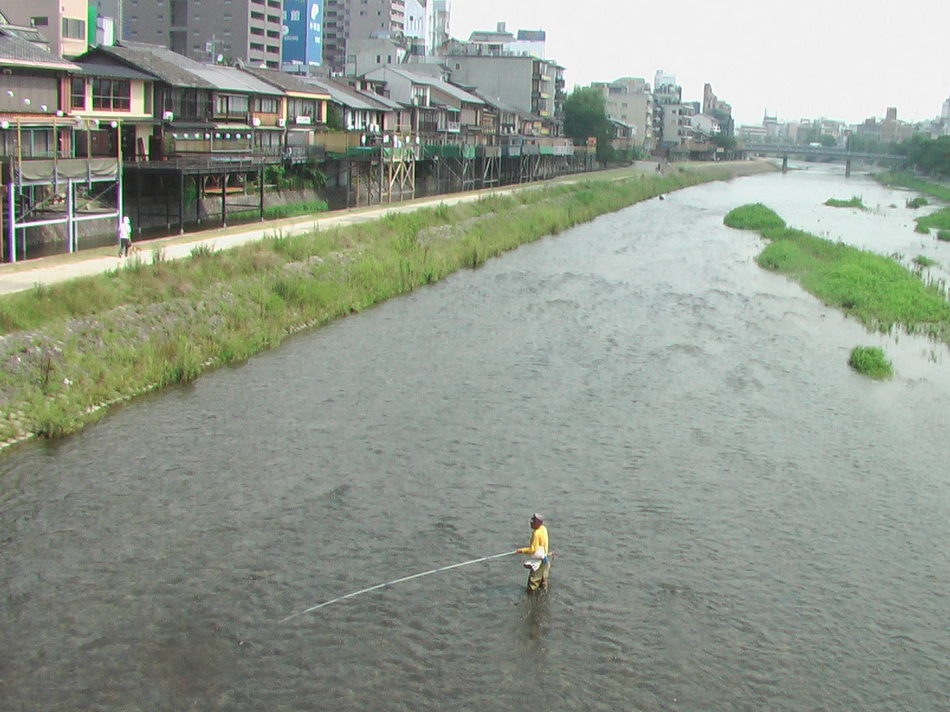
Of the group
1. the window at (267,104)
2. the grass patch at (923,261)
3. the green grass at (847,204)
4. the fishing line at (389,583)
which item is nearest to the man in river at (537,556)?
the fishing line at (389,583)

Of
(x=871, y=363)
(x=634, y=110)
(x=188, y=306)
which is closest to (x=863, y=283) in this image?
(x=871, y=363)

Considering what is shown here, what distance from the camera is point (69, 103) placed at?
3975cm

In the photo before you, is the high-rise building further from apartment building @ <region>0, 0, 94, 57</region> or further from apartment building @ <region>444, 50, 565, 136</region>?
apartment building @ <region>0, 0, 94, 57</region>

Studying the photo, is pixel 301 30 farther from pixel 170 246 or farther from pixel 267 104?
pixel 170 246

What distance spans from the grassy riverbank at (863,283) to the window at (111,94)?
30428 millimetres

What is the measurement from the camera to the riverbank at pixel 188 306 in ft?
71.6

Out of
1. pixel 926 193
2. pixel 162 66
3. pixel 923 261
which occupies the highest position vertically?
pixel 162 66

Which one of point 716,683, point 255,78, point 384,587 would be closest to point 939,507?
point 716,683

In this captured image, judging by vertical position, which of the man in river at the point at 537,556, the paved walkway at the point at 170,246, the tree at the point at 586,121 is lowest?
the man in river at the point at 537,556

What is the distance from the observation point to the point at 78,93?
4312 cm

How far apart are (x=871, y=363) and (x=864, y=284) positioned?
13711 millimetres

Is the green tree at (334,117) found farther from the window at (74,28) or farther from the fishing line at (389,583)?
the fishing line at (389,583)

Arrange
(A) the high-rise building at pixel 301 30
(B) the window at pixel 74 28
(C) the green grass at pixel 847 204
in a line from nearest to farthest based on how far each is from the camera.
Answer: (B) the window at pixel 74 28
(C) the green grass at pixel 847 204
(A) the high-rise building at pixel 301 30

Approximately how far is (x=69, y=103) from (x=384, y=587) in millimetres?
31057
